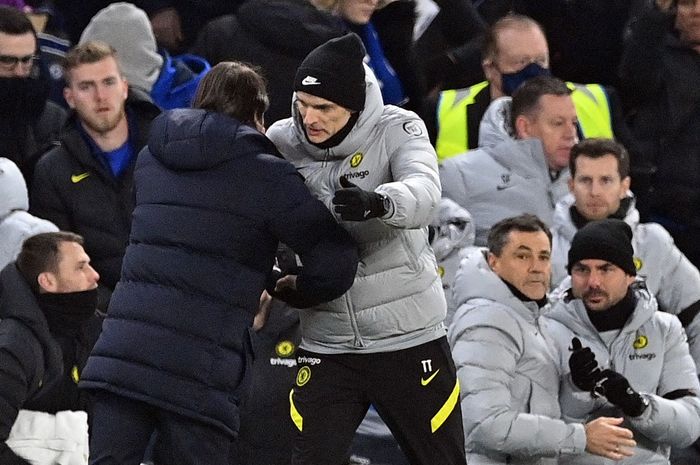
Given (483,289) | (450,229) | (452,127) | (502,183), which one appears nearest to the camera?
(483,289)

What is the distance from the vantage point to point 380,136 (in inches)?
222

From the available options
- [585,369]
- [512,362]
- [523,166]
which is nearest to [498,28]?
[523,166]

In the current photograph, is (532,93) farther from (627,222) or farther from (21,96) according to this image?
(21,96)

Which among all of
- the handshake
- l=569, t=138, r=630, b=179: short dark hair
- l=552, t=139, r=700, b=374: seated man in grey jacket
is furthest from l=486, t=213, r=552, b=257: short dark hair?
l=569, t=138, r=630, b=179: short dark hair

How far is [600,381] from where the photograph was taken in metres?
6.59

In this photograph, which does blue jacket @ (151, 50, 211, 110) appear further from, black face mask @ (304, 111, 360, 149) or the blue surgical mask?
black face mask @ (304, 111, 360, 149)

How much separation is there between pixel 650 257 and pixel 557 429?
5.35 feet

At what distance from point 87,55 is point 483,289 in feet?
8.40

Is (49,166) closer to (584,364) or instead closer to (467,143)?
(467,143)

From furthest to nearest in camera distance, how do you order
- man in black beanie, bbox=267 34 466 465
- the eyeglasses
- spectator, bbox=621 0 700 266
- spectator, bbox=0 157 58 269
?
spectator, bbox=621 0 700 266, the eyeglasses, spectator, bbox=0 157 58 269, man in black beanie, bbox=267 34 466 465

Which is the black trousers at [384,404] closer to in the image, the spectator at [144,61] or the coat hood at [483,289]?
the coat hood at [483,289]

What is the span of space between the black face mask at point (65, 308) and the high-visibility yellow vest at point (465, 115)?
105 inches

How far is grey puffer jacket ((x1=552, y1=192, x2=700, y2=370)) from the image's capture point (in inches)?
312

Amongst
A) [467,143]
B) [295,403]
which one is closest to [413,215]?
[295,403]
